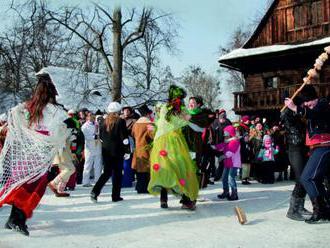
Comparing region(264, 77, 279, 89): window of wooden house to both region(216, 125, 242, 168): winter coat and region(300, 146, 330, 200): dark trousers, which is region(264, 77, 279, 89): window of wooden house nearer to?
region(216, 125, 242, 168): winter coat

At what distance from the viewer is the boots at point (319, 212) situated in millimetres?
5812

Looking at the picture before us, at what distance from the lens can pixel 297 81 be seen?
24125 mm

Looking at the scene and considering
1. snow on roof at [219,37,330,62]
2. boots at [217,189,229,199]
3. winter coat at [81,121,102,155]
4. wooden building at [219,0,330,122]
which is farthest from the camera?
wooden building at [219,0,330,122]

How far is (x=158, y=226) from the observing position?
5781 millimetres

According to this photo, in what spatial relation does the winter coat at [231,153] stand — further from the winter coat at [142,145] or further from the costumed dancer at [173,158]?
the winter coat at [142,145]

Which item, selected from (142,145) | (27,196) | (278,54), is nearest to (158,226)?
(27,196)

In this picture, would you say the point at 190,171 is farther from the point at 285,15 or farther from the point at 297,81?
the point at 285,15

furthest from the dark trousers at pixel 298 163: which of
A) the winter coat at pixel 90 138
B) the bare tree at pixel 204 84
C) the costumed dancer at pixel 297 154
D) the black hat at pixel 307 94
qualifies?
the bare tree at pixel 204 84

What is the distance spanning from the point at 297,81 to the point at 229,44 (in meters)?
24.7

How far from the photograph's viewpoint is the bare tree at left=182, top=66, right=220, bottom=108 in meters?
67.1

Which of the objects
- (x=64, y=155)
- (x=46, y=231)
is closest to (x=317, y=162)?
(x=46, y=231)

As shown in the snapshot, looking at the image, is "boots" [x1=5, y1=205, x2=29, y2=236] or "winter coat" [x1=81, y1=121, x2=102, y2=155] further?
"winter coat" [x1=81, y1=121, x2=102, y2=155]

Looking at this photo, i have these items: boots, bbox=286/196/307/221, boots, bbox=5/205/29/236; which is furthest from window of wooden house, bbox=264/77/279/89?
boots, bbox=5/205/29/236

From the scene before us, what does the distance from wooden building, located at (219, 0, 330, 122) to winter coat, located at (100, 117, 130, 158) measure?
52.4 ft
